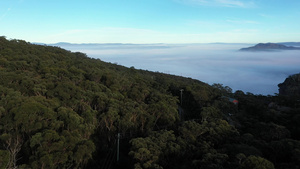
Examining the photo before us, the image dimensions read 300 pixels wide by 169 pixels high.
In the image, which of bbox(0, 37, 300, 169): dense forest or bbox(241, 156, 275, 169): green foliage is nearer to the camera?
bbox(241, 156, 275, 169): green foliage

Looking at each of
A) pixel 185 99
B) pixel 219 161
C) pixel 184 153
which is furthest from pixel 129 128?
pixel 185 99

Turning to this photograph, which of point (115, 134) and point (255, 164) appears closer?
point (255, 164)

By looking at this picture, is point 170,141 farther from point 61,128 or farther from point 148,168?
point 61,128

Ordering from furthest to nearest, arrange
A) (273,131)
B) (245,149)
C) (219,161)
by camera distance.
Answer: (273,131)
(245,149)
(219,161)

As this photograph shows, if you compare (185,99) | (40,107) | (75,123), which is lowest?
(185,99)

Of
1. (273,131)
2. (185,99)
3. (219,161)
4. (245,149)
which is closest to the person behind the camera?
(219,161)

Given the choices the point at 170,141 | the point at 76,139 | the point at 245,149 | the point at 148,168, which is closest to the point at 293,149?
the point at 245,149

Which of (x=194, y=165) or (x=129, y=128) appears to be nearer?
(x=194, y=165)

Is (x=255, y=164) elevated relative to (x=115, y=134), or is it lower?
elevated

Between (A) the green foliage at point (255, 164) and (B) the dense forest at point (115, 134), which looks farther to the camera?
(B) the dense forest at point (115, 134)

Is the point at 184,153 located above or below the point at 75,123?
below
